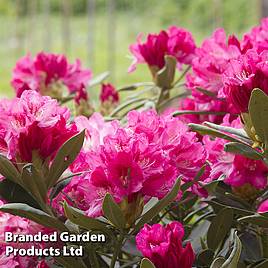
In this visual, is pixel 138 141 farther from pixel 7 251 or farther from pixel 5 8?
pixel 5 8

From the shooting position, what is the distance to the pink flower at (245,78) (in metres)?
0.55

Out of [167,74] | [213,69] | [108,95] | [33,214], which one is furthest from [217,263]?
[108,95]

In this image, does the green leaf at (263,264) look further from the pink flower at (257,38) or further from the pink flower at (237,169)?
the pink flower at (257,38)

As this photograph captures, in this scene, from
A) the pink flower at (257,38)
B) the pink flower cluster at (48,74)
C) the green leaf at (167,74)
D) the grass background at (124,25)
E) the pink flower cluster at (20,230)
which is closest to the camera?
the pink flower cluster at (20,230)

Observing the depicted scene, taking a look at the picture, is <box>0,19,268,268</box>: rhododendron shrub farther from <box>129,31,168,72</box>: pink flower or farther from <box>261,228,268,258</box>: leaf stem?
<box>129,31,168,72</box>: pink flower

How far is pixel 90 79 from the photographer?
1.07 meters

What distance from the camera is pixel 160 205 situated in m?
0.52

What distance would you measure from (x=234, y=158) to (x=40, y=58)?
462mm

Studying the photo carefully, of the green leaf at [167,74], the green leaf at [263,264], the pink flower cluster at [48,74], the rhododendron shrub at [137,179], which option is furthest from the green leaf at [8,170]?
the pink flower cluster at [48,74]

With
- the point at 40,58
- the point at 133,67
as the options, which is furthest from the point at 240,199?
the point at 40,58

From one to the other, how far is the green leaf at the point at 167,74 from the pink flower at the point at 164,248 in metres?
0.36

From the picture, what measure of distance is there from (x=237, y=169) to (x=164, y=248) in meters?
0.15

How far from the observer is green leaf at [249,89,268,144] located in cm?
51

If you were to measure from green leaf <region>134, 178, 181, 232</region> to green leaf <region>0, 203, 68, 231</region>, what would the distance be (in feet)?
0.21
